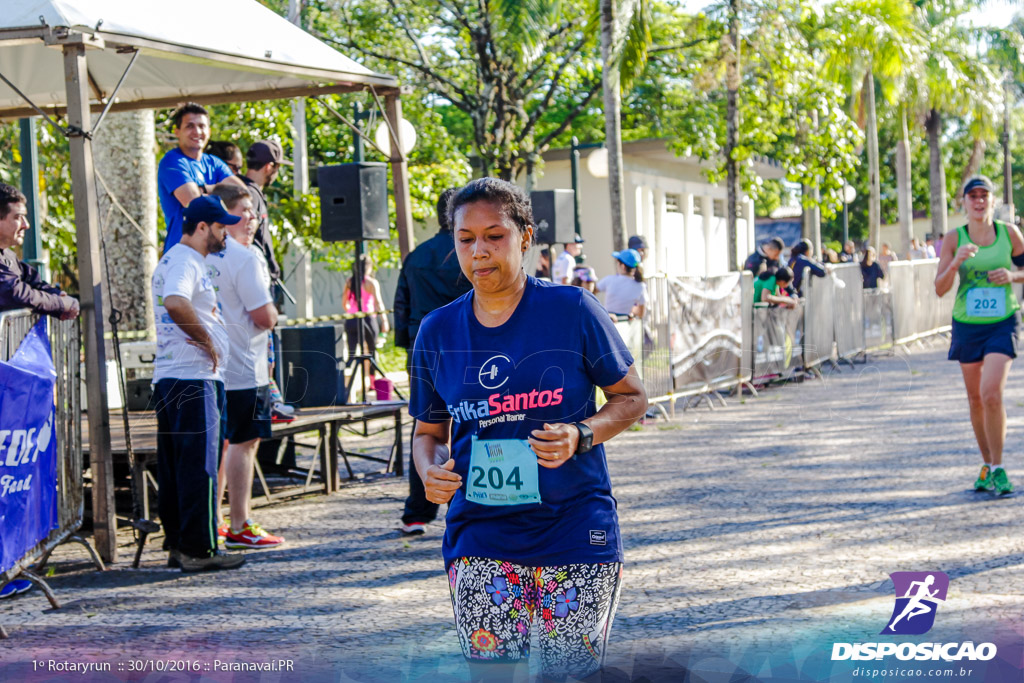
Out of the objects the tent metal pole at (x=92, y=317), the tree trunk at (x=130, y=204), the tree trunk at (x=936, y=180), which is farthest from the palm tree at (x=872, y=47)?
the tent metal pole at (x=92, y=317)

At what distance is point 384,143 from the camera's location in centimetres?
1458

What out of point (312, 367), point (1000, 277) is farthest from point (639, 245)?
point (1000, 277)

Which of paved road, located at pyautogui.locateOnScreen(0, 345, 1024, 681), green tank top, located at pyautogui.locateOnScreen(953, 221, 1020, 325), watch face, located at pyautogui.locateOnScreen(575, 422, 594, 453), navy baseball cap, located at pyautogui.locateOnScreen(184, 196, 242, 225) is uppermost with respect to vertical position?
navy baseball cap, located at pyautogui.locateOnScreen(184, 196, 242, 225)

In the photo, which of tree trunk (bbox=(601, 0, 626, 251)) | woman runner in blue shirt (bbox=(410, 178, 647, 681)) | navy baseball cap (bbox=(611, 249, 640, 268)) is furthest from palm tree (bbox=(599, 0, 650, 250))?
woman runner in blue shirt (bbox=(410, 178, 647, 681))

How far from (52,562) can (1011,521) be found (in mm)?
5516

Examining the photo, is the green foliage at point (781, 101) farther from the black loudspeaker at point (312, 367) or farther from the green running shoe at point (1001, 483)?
the green running shoe at point (1001, 483)

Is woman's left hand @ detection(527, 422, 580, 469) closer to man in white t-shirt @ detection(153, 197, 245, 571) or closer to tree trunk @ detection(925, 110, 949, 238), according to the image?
man in white t-shirt @ detection(153, 197, 245, 571)

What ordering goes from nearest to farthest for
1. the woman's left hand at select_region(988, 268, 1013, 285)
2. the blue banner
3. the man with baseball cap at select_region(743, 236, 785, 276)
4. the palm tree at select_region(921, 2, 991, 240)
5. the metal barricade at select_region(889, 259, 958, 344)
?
1. the blue banner
2. the woman's left hand at select_region(988, 268, 1013, 285)
3. the man with baseball cap at select_region(743, 236, 785, 276)
4. the metal barricade at select_region(889, 259, 958, 344)
5. the palm tree at select_region(921, 2, 991, 240)

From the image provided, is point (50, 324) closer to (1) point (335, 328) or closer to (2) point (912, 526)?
(1) point (335, 328)

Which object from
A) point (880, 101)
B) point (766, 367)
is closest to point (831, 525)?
point (766, 367)

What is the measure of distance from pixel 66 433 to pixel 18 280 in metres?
0.94

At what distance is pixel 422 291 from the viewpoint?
6762mm

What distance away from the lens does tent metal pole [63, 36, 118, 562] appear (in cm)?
638

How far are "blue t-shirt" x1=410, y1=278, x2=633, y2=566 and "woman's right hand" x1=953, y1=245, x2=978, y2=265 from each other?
16.8 feet
